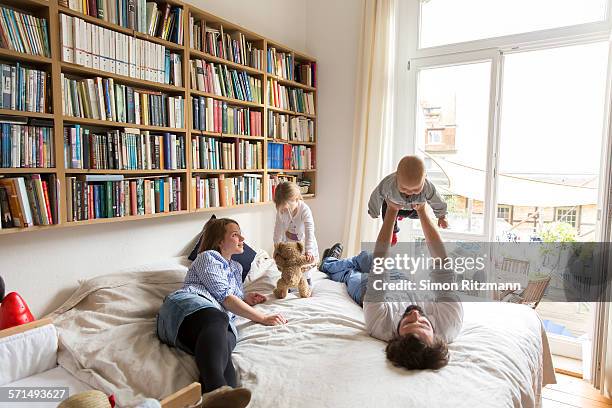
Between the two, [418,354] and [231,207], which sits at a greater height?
[231,207]

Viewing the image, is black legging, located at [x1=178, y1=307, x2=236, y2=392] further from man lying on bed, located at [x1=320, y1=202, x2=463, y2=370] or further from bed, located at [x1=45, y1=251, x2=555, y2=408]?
man lying on bed, located at [x1=320, y1=202, x2=463, y2=370]

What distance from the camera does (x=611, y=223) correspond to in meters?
2.36

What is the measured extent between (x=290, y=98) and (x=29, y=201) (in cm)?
225

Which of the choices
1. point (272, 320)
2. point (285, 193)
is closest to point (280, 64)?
point (285, 193)

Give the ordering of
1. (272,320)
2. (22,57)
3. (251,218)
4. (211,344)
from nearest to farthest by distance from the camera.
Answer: (211,344) → (22,57) → (272,320) → (251,218)

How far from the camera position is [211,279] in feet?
5.80

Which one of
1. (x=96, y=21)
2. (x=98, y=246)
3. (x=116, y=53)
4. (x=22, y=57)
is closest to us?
(x=22, y=57)

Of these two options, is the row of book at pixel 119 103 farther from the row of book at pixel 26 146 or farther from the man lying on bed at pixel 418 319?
the man lying on bed at pixel 418 319

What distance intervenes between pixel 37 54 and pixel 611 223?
10.7 ft

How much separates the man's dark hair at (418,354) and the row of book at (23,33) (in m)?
2.03

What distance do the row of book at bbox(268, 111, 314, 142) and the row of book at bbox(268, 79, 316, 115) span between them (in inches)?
3.0

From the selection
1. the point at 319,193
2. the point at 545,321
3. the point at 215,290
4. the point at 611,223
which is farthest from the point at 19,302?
the point at 545,321

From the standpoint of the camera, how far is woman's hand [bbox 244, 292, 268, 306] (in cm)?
211

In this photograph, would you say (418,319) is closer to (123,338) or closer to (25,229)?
(123,338)
